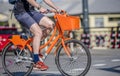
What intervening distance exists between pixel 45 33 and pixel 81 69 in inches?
34.9

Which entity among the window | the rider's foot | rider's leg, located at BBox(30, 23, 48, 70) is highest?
the window

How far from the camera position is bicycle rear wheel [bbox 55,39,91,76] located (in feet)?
24.6

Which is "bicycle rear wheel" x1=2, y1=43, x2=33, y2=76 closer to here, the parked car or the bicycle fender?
the bicycle fender

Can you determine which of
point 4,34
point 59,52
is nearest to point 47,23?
point 59,52

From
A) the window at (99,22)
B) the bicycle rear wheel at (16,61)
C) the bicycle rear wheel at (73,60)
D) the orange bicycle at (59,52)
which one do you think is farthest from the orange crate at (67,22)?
the window at (99,22)

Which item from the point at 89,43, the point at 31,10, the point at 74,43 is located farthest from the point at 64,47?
the point at 89,43

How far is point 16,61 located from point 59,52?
0.90m

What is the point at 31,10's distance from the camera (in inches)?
307

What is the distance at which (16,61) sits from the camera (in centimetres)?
809

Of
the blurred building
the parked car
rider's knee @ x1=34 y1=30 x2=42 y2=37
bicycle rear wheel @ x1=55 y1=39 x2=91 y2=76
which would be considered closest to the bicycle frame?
bicycle rear wheel @ x1=55 y1=39 x2=91 y2=76

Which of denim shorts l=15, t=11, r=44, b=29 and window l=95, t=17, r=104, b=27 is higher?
window l=95, t=17, r=104, b=27

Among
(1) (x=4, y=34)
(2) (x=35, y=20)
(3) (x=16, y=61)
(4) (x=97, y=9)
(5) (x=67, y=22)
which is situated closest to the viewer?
(5) (x=67, y=22)

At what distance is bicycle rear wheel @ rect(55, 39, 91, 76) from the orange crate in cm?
23

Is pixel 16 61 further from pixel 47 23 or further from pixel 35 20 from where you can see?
pixel 47 23
